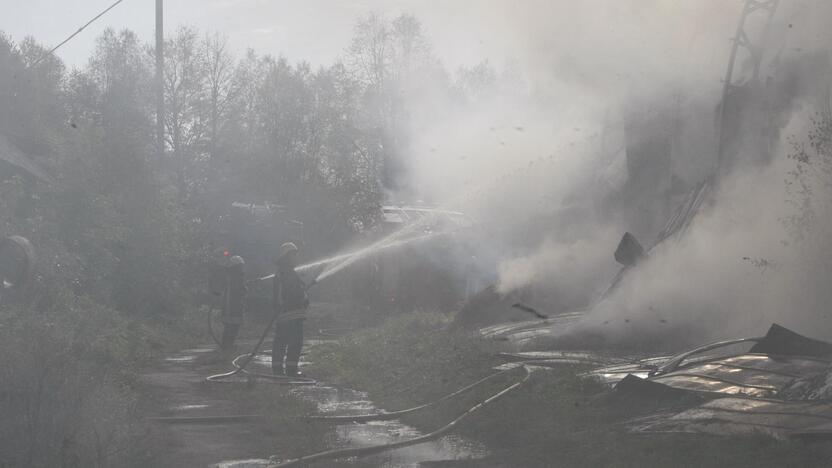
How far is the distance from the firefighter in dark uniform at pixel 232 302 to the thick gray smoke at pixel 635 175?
5200 millimetres

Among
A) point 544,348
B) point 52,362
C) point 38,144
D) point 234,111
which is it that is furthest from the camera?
point 234,111

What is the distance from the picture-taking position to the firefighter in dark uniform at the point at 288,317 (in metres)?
14.6

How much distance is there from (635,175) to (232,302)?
8.16 meters

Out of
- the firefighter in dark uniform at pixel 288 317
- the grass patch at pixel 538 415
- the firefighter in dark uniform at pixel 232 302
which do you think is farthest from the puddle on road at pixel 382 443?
the firefighter in dark uniform at pixel 232 302

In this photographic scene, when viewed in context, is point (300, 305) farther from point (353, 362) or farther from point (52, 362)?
point (52, 362)

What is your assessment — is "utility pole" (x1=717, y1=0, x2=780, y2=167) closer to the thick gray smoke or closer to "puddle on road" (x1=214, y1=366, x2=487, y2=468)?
the thick gray smoke

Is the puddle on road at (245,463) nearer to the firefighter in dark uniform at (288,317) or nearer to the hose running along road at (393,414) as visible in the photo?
the hose running along road at (393,414)

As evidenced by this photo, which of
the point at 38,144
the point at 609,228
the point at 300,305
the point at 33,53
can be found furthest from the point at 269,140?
the point at 300,305

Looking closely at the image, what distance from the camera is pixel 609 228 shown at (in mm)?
19453

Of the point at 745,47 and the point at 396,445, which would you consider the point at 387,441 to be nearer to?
the point at 396,445

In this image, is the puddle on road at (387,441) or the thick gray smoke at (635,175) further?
the thick gray smoke at (635,175)

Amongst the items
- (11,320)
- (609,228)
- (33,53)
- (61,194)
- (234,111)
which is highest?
(33,53)

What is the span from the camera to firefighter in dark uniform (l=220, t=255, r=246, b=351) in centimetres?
1858

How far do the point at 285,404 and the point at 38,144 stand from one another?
33.3 m
